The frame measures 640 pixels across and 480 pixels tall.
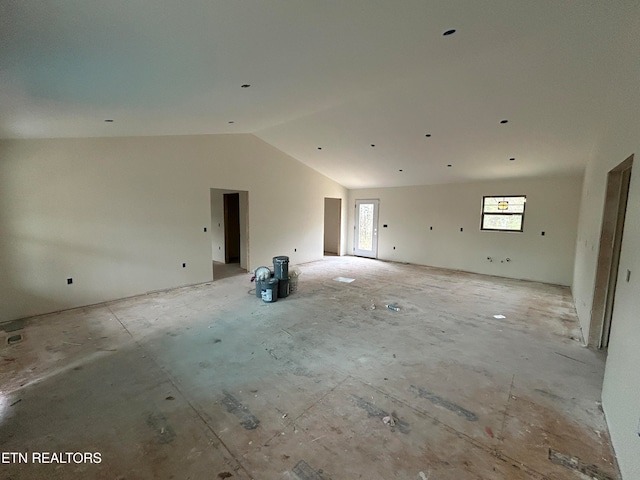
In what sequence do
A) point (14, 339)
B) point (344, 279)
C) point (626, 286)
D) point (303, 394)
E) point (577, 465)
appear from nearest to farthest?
point (577, 465) → point (626, 286) → point (303, 394) → point (14, 339) → point (344, 279)

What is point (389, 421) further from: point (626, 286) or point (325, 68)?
point (325, 68)

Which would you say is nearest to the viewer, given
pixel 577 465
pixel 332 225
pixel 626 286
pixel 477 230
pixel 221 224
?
pixel 577 465

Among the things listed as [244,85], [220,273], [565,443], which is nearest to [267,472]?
[565,443]

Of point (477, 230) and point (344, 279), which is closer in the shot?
point (344, 279)

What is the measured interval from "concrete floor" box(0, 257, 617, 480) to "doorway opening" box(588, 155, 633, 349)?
1.04 ft

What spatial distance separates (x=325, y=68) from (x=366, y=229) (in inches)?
283

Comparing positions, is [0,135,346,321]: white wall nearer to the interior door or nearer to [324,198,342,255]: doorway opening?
[324,198,342,255]: doorway opening

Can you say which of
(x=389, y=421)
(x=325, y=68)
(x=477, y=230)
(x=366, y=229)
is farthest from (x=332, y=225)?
(x=389, y=421)

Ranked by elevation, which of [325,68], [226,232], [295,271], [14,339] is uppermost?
[325,68]

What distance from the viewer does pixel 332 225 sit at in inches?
413

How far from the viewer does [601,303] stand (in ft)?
10.8

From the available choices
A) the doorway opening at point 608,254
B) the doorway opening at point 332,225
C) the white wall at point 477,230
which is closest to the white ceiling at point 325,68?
the doorway opening at point 608,254

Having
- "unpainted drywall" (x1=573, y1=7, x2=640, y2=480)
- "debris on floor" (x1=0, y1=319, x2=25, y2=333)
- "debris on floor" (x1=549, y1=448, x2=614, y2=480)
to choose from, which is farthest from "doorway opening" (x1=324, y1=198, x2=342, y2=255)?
"debris on floor" (x1=549, y1=448, x2=614, y2=480)

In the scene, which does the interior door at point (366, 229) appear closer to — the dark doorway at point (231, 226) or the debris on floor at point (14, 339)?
the dark doorway at point (231, 226)
